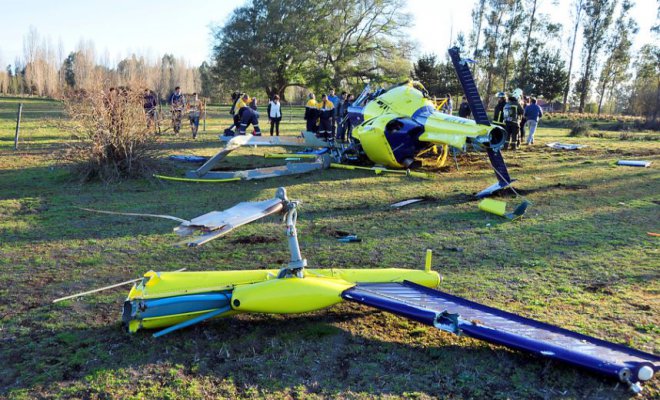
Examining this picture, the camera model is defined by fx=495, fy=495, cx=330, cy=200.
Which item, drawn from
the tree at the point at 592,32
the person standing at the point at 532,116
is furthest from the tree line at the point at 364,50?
the person standing at the point at 532,116

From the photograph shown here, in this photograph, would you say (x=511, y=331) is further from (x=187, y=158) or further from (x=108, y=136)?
(x=187, y=158)

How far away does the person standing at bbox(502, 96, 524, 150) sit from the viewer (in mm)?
17359

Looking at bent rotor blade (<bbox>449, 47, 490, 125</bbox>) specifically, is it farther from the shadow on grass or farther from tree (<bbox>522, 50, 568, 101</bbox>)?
tree (<bbox>522, 50, 568, 101</bbox>)

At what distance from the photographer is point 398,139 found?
12.0m

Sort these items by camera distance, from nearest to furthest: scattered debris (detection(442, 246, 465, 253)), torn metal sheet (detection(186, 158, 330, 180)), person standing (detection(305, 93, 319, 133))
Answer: scattered debris (detection(442, 246, 465, 253)), torn metal sheet (detection(186, 158, 330, 180)), person standing (detection(305, 93, 319, 133))

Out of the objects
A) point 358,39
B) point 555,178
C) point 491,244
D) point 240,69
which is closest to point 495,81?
point 358,39

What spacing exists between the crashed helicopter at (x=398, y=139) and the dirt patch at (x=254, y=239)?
14.8ft

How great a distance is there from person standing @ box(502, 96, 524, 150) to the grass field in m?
6.48

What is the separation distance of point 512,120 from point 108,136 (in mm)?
13343

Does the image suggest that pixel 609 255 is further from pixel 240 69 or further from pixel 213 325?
pixel 240 69

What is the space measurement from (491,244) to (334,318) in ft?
10.6

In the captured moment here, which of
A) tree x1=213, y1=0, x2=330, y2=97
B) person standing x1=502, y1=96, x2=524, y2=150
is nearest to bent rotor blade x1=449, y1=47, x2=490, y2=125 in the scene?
person standing x1=502, y1=96, x2=524, y2=150

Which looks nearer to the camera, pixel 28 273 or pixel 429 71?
pixel 28 273

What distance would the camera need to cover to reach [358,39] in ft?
Answer: 159
